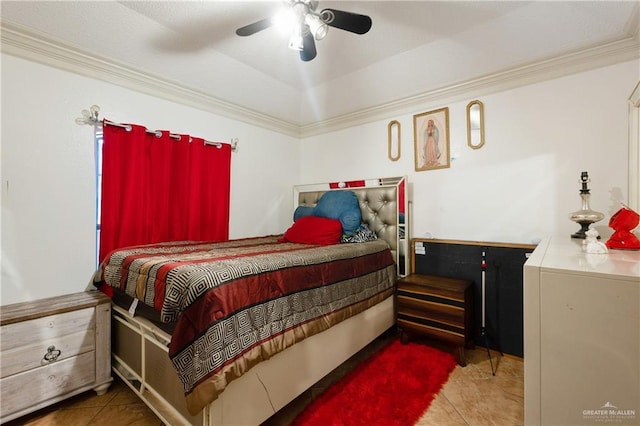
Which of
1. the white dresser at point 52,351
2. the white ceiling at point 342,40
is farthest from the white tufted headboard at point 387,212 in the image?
the white dresser at point 52,351

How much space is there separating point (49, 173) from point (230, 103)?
163 centimetres

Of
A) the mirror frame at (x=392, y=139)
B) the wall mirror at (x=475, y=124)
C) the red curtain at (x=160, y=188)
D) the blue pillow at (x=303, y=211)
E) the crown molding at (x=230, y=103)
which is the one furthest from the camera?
the blue pillow at (x=303, y=211)

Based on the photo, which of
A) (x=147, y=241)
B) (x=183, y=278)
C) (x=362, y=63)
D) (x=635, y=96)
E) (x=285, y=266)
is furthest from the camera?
(x=362, y=63)

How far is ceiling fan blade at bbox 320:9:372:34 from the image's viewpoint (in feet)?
4.96

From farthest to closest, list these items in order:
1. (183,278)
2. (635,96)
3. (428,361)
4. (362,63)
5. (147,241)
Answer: (362,63) < (147,241) < (428,361) < (635,96) < (183,278)

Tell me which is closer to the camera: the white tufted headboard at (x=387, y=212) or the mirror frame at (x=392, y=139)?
the white tufted headboard at (x=387, y=212)

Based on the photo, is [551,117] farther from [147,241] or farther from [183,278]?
[147,241]

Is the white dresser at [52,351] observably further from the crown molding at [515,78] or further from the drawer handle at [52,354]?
the crown molding at [515,78]

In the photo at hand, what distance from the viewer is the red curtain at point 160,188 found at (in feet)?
6.82

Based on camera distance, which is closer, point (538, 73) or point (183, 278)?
point (183, 278)

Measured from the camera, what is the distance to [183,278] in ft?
3.94

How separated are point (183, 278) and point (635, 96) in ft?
8.87

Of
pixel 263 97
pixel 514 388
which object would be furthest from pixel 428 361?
pixel 263 97

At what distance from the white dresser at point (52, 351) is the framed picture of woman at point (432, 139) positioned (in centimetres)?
283
